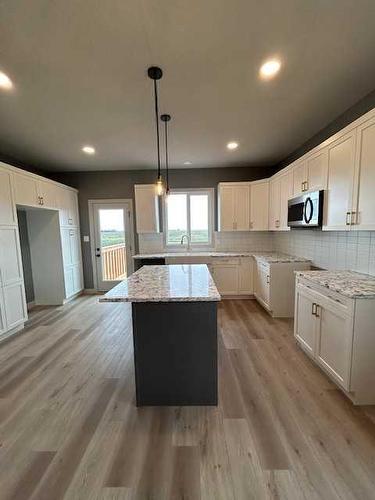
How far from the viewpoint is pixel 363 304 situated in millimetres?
1729

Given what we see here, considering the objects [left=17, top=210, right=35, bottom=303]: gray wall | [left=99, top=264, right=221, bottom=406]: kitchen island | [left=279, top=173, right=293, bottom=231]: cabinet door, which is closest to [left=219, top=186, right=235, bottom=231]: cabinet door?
[left=279, top=173, right=293, bottom=231]: cabinet door

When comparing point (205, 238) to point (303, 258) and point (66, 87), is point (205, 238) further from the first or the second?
point (66, 87)

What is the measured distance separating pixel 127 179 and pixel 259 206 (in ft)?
9.69

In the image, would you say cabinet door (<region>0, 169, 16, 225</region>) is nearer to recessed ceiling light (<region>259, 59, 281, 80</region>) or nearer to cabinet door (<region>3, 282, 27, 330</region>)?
cabinet door (<region>3, 282, 27, 330</region>)

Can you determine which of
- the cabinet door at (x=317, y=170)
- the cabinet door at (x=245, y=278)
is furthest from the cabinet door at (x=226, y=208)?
the cabinet door at (x=317, y=170)

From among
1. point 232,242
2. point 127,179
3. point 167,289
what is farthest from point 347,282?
point 127,179

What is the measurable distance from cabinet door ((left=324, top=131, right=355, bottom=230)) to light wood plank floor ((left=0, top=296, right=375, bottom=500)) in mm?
1549

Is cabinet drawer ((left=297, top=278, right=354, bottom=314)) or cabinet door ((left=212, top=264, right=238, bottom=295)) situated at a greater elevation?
cabinet drawer ((left=297, top=278, right=354, bottom=314))

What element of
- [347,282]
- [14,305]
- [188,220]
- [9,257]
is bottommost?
[14,305]

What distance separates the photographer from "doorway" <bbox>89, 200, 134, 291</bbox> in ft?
17.0

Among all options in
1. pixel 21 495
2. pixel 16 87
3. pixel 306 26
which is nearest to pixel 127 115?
pixel 16 87

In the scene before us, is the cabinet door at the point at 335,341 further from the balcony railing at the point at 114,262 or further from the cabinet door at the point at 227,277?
the balcony railing at the point at 114,262

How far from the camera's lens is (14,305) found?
3250mm

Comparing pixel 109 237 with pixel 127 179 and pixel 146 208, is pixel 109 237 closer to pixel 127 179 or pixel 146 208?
pixel 146 208
